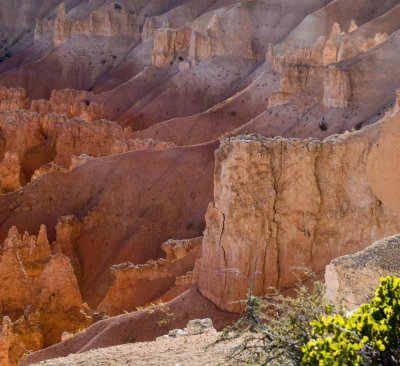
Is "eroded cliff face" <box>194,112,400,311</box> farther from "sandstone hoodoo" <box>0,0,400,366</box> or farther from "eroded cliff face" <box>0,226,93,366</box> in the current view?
"eroded cliff face" <box>0,226,93,366</box>

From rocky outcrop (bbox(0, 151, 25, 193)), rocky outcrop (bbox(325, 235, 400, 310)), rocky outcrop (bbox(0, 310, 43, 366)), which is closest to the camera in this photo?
rocky outcrop (bbox(325, 235, 400, 310))

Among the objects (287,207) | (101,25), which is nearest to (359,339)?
(287,207)

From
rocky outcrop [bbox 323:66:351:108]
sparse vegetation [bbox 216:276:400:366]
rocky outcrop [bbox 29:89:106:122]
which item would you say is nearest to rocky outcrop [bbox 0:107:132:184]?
rocky outcrop [bbox 29:89:106:122]

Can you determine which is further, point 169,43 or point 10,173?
point 169,43

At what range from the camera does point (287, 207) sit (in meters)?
16.3

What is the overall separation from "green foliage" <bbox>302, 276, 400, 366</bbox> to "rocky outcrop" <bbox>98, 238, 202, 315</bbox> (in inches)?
649

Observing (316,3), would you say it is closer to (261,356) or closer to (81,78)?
(81,78)

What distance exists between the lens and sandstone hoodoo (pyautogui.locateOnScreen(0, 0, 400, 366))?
16.0m

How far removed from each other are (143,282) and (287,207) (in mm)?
8907

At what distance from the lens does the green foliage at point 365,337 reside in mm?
4996

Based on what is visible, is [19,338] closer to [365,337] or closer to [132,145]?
[365,337]

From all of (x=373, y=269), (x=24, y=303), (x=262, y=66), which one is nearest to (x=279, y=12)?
(x=262, y=66)

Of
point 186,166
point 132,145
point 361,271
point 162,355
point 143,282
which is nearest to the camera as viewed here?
point 162,355

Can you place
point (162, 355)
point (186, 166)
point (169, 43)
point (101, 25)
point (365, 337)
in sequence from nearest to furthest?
point (365, 337) → point (162, 355) → point (186, 166) → point (169, 43) → point (101, 25)
